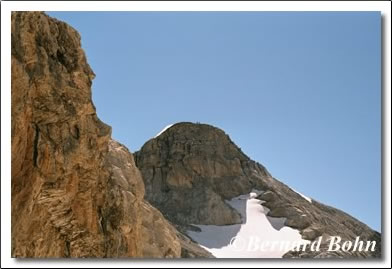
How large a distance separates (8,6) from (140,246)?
22.1ft

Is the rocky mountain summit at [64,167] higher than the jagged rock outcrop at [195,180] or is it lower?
lower

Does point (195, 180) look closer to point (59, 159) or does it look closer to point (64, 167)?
point (64, 167)

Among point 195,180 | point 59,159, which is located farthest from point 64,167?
point 195,180

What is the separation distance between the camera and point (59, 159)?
9336 mm

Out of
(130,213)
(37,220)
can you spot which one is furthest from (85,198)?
(130,213)

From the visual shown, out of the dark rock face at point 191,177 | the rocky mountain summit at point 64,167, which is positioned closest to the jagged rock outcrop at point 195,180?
the dark rock face at point 191,177

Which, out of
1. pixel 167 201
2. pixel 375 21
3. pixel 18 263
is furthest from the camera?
pixel 167 201

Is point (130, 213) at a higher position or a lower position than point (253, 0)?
lower

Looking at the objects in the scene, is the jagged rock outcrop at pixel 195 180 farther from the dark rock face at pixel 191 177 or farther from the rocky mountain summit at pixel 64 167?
the rocky mountain summit at pixel 64 167

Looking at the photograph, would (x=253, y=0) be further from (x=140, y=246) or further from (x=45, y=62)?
(x=140, y=246)

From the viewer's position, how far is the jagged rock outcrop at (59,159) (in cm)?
854

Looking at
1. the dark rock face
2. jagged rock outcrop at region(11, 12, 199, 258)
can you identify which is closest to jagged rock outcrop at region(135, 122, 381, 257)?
the dark rock face

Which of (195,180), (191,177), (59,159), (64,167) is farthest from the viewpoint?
(191,177)

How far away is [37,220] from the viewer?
934 cm
